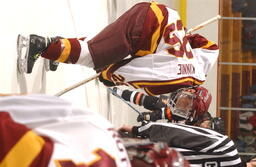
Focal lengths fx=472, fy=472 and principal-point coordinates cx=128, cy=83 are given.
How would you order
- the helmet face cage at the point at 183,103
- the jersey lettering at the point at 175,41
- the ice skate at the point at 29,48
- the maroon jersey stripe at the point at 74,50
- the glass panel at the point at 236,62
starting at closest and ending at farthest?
the ice skate at the point at 29,48 < the maroon jersey stripe at the point at 74,50 < the jersey lettering at the point at 175,41 < the helmet face cage at the point at 183,103 < the glass panel at the point at 236,62

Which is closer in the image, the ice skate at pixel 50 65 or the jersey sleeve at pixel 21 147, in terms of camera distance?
the jersey sleeve at pixel 21 147

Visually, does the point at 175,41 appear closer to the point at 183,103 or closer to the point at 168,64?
the point at 168,64

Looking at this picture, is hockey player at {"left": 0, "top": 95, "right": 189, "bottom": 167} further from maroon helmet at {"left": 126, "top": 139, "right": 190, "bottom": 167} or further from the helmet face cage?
the helmet face cage

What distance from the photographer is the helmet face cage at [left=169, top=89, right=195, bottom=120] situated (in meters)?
2.27

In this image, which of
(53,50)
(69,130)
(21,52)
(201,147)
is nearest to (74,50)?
(53,50)

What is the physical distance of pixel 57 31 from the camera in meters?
2.16

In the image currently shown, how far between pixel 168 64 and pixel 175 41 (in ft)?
0.34

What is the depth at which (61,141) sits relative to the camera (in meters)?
0.77

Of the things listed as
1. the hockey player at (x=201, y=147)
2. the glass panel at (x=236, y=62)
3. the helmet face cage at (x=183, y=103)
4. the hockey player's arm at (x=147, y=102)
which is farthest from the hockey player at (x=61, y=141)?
the glass panel at (x=236, y=62)

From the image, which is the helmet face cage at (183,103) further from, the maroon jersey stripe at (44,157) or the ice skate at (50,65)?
the maroon jersey stripe at (44,157)

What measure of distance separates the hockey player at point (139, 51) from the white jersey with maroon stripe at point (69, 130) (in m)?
0.93

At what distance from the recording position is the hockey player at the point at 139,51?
1808 mm

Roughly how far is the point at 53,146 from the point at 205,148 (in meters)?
1.05

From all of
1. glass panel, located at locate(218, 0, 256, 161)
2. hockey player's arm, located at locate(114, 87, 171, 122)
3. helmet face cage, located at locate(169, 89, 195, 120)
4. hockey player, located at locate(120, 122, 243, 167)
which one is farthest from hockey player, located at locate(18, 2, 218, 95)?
glass panel, located at locate(218, 0, 256, 161)
